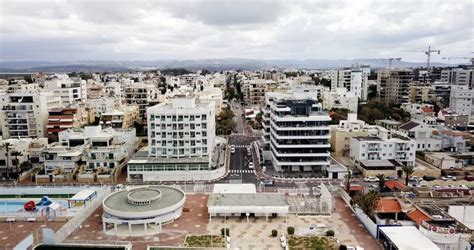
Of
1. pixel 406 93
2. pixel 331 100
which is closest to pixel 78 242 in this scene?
pixel 331 100

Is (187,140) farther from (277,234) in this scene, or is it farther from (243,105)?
(243,105)

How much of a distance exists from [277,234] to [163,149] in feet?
98.6

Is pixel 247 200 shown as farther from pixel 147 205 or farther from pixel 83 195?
pixel 83 195

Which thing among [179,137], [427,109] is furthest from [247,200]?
[427,109]

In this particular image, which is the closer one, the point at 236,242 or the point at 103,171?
the point at 236,242

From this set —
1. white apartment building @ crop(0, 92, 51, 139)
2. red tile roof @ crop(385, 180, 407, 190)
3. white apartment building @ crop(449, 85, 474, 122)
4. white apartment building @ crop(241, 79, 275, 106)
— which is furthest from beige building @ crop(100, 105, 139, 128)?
white apartment building @ crop(449, 85, 474, 122)

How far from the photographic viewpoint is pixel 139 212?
1606 inches

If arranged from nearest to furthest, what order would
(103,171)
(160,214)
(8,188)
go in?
(160,214) < (8,188) < (103,171)

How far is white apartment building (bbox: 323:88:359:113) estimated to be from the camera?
113500 mm

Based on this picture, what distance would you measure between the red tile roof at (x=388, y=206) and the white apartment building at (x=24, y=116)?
71.3 m

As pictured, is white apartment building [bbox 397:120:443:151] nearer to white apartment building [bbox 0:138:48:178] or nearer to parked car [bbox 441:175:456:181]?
parked car [bbox 441:175:456:181]

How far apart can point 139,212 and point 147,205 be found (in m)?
2.55

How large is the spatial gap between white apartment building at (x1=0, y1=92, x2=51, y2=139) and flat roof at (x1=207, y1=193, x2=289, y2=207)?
54.8m

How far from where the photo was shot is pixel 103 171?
6281 centimetres
